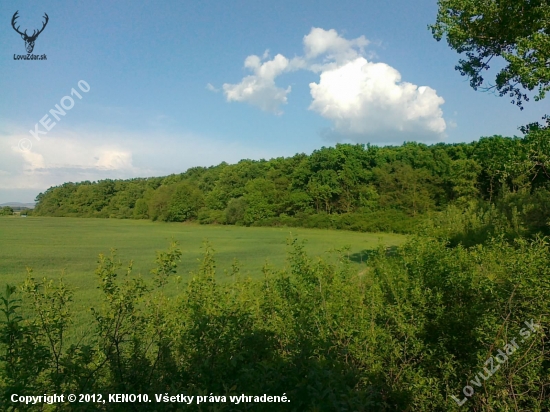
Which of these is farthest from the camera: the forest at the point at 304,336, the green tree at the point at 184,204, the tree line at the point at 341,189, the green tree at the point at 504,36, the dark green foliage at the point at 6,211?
the dark green foliage at the point at 6,211

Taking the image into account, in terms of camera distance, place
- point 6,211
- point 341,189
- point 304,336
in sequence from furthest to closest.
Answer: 1. point 6,211
2. point 341,189
3. point 304,336

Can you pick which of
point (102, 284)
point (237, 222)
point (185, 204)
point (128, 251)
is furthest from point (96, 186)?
point (102, 284)

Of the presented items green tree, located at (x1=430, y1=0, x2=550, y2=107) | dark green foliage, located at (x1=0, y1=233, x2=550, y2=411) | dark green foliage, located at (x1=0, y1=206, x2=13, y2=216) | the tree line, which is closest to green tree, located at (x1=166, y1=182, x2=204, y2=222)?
the tree line

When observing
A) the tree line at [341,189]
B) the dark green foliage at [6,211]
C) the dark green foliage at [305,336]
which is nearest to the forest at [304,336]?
the dark green foliage at [305,336]

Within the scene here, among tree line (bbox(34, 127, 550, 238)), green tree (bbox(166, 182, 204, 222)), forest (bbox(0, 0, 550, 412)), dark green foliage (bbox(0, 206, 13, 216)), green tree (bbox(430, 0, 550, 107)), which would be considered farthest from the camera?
dark green foliage (bbox(0, 206, 13, 216))

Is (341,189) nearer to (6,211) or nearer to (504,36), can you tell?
(504,36)

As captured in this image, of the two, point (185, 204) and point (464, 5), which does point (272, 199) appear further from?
point (464, 5)

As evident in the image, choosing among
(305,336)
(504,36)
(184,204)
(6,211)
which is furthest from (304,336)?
(6,211)

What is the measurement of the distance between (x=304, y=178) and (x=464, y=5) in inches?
2630

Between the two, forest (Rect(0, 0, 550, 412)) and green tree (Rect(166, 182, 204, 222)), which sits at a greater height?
green tree (Rect(166, 182, 204, 222))

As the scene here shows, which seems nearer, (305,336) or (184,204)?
(305,336)

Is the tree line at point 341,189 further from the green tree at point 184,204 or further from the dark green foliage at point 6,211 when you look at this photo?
the dark green foliage at point 6,211

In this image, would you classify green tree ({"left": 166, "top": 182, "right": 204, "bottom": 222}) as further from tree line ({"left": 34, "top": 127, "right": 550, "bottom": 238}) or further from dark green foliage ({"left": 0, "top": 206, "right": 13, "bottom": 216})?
dark green foliage ({"left": 0, "top": 206, "right": 13, "bottom": 216})

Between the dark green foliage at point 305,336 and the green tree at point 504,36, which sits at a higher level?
the green tree at point 504,36
